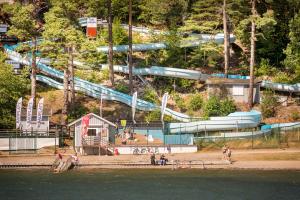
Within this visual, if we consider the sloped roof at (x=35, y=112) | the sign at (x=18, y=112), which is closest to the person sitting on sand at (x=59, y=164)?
the sign at (x=18, y=112)

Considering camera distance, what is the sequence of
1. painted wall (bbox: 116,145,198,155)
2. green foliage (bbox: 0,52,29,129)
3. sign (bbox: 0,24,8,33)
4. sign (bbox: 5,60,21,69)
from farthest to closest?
sign (bbox: 0,24,8,33)
sign (bbox: 5,60,21,69)
green foliage (bbox: 0,52,29,129)
painted wall (bbox: 116,145,198,155)

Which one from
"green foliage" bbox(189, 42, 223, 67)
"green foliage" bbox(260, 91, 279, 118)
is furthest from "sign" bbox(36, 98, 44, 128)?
"green foliage" bbox(189, 42, 223, 67)

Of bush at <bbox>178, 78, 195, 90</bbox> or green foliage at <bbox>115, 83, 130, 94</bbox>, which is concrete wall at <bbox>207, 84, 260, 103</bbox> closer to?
bush at <bbox>178, 78, 195, 90</bbox>

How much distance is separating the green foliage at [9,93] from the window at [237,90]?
23.5 metres

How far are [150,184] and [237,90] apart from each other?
2753cm

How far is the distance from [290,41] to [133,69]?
19.3 metres

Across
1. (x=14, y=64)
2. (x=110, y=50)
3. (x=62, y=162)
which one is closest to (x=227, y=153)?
(x=62, y=162)

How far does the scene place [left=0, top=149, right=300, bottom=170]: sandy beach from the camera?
257 ft

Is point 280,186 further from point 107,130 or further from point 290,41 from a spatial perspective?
point 290,41

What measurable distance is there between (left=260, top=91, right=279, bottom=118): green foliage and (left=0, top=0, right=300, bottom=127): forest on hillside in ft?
14.5

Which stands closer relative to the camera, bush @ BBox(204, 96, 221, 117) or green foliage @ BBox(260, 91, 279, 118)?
bush @ BBox(204, 96, 221, 117)

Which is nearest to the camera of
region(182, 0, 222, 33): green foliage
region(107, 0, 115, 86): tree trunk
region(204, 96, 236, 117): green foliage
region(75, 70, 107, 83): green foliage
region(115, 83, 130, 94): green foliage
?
region(204, 96, 236, 117): green foliage

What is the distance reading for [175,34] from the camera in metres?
106

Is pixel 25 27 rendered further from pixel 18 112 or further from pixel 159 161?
pixel 159 161
